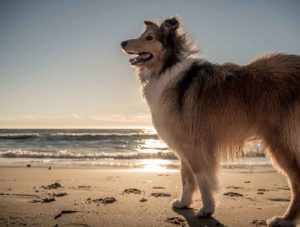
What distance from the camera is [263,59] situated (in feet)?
14.4

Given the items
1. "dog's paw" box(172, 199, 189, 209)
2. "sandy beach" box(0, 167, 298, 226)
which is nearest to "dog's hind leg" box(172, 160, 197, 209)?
"dog's paw" box(172, 199, 189, 209)

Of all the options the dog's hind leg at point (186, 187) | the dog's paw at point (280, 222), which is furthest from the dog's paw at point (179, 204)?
the dog's paw at point (280, 222)

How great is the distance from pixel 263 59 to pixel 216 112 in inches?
34.4

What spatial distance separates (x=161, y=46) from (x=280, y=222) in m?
2.50

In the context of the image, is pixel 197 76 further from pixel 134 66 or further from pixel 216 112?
pixel 134 66

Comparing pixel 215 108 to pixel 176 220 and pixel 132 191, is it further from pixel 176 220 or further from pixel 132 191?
pixel 132 191

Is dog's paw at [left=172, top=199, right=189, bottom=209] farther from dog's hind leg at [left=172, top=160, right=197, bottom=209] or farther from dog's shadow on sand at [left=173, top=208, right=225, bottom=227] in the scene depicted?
dog's shadow on sand at [left=173, top=208, right=225, bottom=227]

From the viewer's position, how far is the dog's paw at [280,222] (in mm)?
3818

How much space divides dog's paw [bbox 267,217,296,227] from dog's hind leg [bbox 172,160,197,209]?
1.14 meters

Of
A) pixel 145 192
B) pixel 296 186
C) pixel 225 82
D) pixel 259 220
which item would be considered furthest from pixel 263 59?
pixel 145 192

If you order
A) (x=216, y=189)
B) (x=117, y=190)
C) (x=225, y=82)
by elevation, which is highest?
(x=225, y=82)

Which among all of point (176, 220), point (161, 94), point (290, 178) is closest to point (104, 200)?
point (176, 220)

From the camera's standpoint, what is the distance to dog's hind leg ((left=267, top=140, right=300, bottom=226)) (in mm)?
3867

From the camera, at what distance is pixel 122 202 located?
4.90 meters
